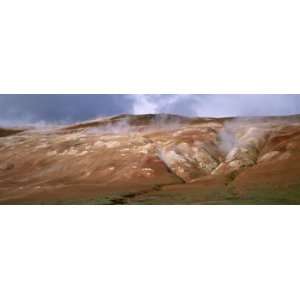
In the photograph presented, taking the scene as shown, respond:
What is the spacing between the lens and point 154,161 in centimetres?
505

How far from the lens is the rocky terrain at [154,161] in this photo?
193 inches

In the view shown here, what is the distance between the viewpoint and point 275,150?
4.95m

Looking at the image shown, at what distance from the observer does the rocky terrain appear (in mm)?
4891
